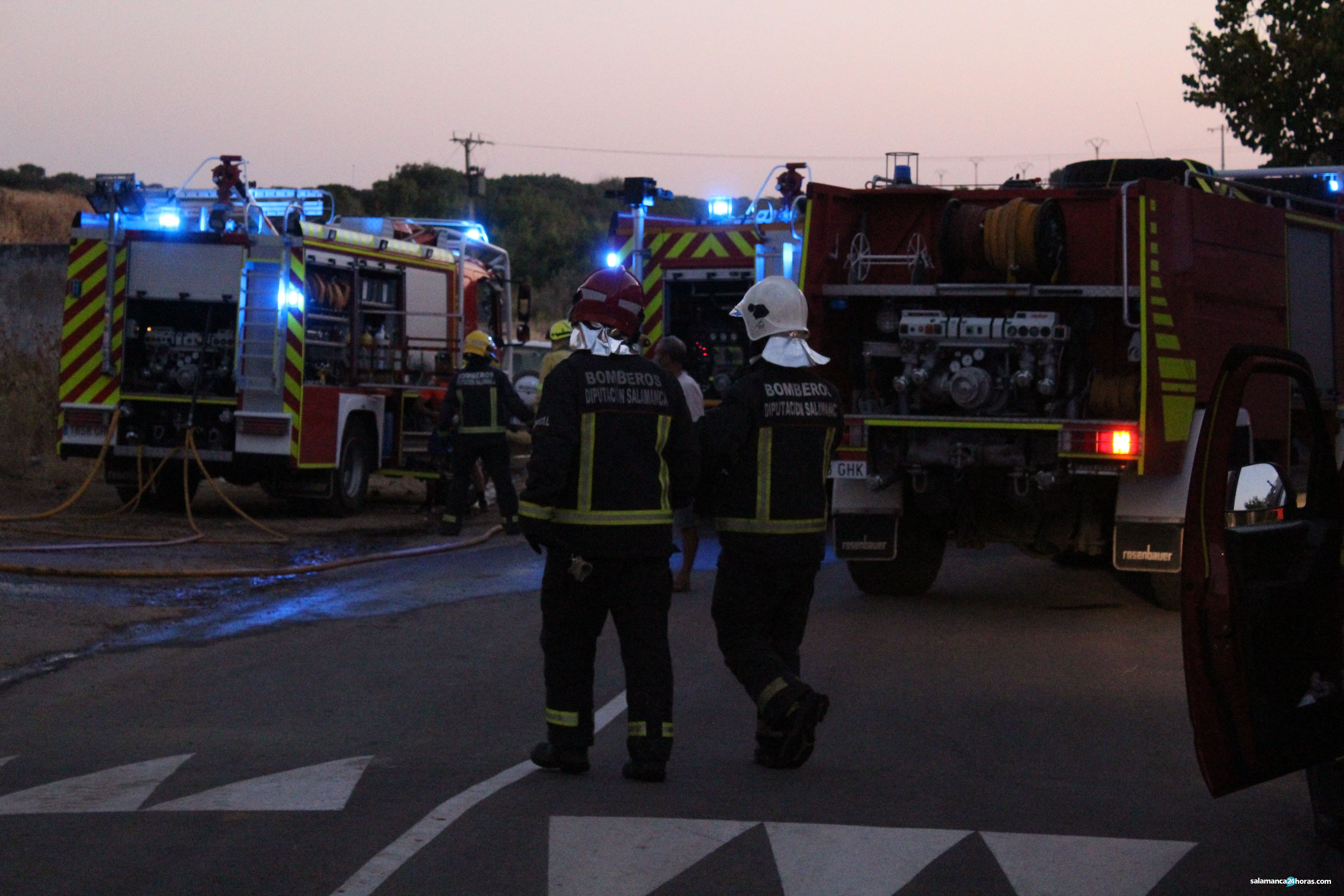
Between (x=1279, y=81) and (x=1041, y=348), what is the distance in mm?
12612

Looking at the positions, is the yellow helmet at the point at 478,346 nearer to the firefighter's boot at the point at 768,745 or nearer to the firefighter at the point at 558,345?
the firefighter at the point at 558,345

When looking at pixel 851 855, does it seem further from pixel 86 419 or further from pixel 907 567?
pixel 86 419

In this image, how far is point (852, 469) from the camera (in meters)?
10.0

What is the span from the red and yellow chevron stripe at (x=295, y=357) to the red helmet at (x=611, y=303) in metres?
9.11

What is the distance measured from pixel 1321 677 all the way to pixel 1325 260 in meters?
7.81

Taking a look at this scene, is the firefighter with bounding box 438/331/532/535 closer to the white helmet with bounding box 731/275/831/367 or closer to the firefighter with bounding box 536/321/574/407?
the firefighter with bounding box 536/321/574/407

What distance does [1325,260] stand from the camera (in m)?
11.7

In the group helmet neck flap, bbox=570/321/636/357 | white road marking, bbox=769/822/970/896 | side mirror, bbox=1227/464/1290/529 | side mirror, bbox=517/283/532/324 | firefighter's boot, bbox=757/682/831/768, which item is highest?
side mirror, bbox=517/283/532/324

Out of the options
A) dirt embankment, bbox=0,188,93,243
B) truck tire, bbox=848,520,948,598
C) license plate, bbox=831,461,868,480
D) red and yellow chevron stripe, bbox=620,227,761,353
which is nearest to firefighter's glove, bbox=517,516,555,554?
license plate, bbox=831,461,868,480

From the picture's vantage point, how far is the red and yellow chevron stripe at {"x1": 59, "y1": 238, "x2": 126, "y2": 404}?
15.0 meters

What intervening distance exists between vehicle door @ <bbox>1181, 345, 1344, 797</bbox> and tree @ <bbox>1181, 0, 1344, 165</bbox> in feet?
54.9

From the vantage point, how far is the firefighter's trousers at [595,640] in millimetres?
5883

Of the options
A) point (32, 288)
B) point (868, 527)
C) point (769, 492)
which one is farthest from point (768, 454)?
point (32, 288)

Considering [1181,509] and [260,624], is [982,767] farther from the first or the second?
[260,624]
